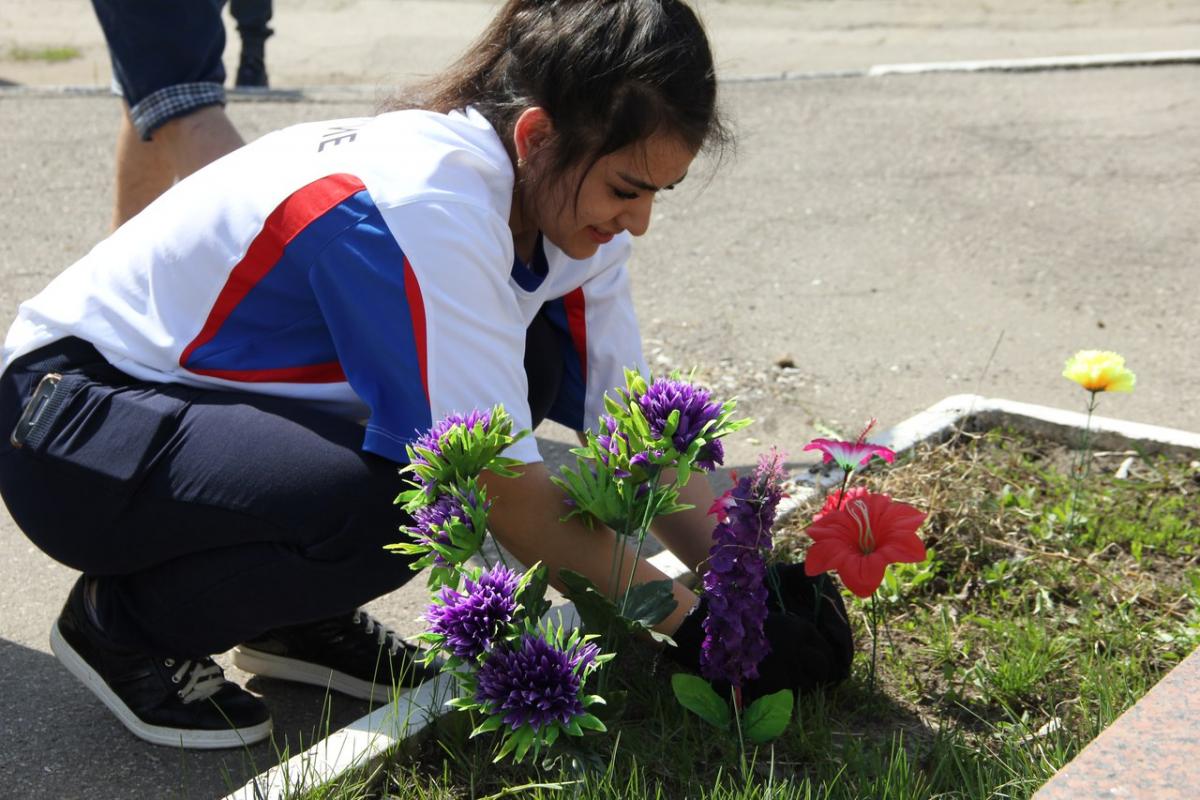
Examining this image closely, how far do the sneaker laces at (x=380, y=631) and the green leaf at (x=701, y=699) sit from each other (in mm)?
657

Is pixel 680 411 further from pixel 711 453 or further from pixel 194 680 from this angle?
pixel 194 680

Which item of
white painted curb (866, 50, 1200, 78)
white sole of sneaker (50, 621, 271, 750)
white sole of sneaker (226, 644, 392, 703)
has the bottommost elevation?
white painted curb (866, 50, 1200, 78)

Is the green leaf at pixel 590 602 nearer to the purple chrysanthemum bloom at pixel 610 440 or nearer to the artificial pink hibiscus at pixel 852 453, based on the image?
the purple chrysanthemum bloom at pixel 610 440

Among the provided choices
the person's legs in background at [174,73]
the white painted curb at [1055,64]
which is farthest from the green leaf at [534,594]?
the white painted curb at [1055,64]

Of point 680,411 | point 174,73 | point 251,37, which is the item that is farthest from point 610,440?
point 251,37

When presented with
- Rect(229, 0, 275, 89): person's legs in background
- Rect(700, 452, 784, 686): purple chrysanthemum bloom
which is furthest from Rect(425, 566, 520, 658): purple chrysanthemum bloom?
Rect(229, 0, 275, 89): person's legs in background

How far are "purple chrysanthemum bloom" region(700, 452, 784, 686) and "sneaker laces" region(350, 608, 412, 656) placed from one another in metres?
0.74

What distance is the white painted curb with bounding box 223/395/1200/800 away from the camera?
6.16 feet

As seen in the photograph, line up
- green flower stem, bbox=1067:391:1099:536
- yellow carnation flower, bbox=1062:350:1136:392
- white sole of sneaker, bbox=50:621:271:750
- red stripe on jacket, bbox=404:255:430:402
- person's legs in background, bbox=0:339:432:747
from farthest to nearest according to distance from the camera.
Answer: green flower stem, bbox=1067:391:1099:536, yellow carnation flower, bbox=1062:350:1136:392, white sole of sneaker, bbox=50:621:271:750, person's legs in background, bbox=0:339:432:747, red stripe on jacket, bbox=404:255:430:402

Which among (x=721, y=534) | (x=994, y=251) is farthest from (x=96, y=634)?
(x=994, y=251)

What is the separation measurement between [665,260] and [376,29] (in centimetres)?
529

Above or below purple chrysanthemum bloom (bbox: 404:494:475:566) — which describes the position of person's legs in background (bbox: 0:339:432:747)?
below

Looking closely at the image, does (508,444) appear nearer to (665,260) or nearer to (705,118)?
(705,118)

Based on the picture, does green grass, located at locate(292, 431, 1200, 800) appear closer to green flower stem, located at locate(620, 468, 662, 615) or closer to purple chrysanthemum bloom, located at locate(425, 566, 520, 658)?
green flower stem, located at locate(620, 468, 662, 615)
